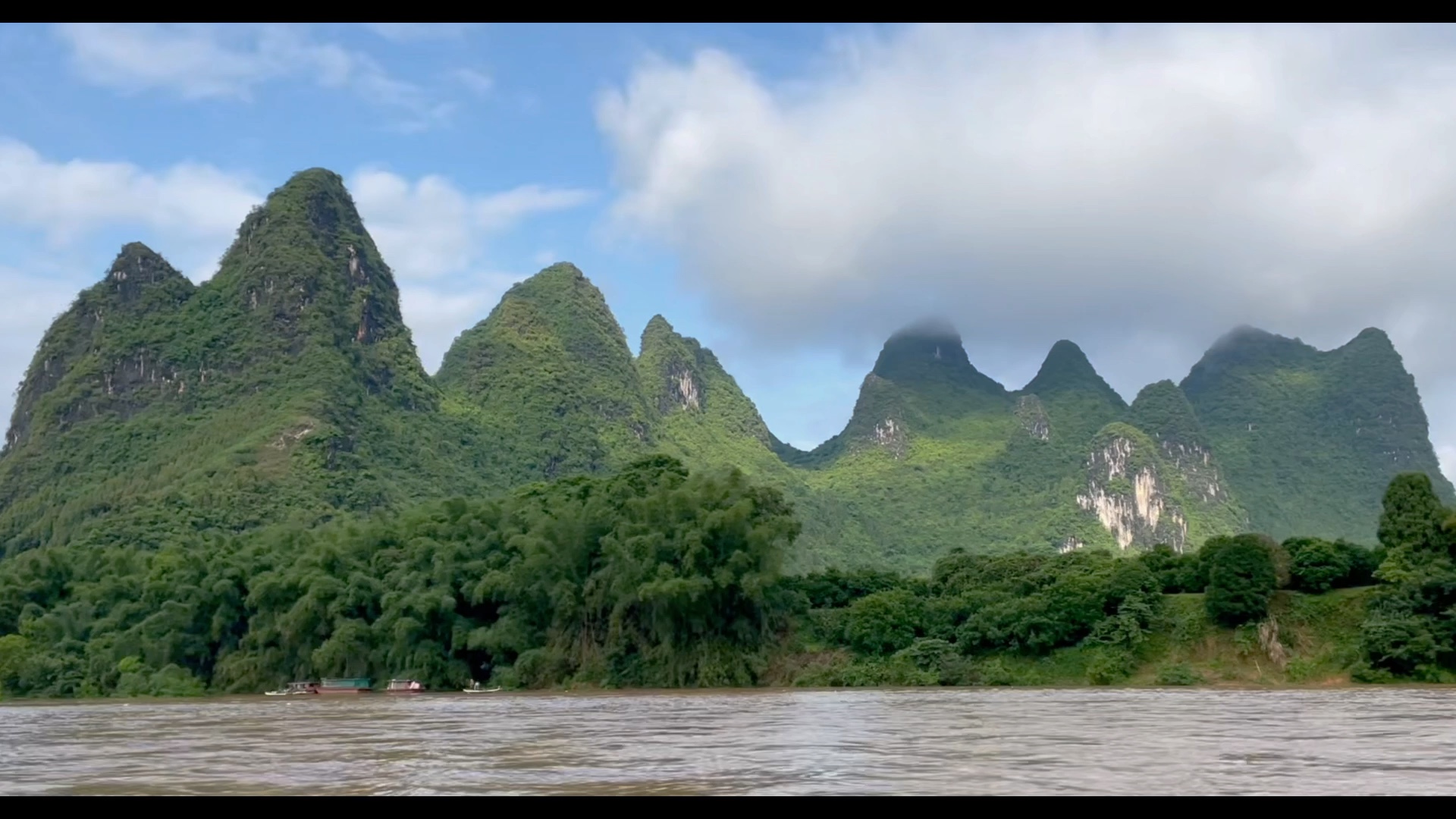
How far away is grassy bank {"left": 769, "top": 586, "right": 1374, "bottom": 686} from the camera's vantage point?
2991 cm

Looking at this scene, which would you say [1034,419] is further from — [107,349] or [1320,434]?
[107,349]

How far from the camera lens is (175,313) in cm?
7762

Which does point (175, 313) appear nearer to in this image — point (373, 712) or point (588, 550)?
point (588, 550)

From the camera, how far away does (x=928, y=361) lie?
413 ft

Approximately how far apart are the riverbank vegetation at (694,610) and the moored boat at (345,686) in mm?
341

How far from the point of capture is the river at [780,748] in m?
9.59

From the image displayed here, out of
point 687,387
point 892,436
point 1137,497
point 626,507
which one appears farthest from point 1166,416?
point 626,507

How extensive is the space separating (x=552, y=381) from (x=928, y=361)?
1905 inches

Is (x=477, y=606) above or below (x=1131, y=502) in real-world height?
below

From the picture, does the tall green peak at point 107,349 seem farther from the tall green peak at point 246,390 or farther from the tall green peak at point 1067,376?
the tall green peak at point 1067,376

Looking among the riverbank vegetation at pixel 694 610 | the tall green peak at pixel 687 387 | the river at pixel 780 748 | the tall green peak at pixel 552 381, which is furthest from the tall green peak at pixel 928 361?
the river at pixel 780 748

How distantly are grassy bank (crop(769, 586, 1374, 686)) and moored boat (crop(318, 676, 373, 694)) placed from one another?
11374 millimetres

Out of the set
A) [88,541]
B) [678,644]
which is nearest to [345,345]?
[88,541]

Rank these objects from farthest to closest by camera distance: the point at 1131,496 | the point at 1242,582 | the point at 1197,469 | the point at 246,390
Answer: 1. the point at 1197,469
2. the point at 1131,496
3. the point at 246,390
4. the point at 1242,582
